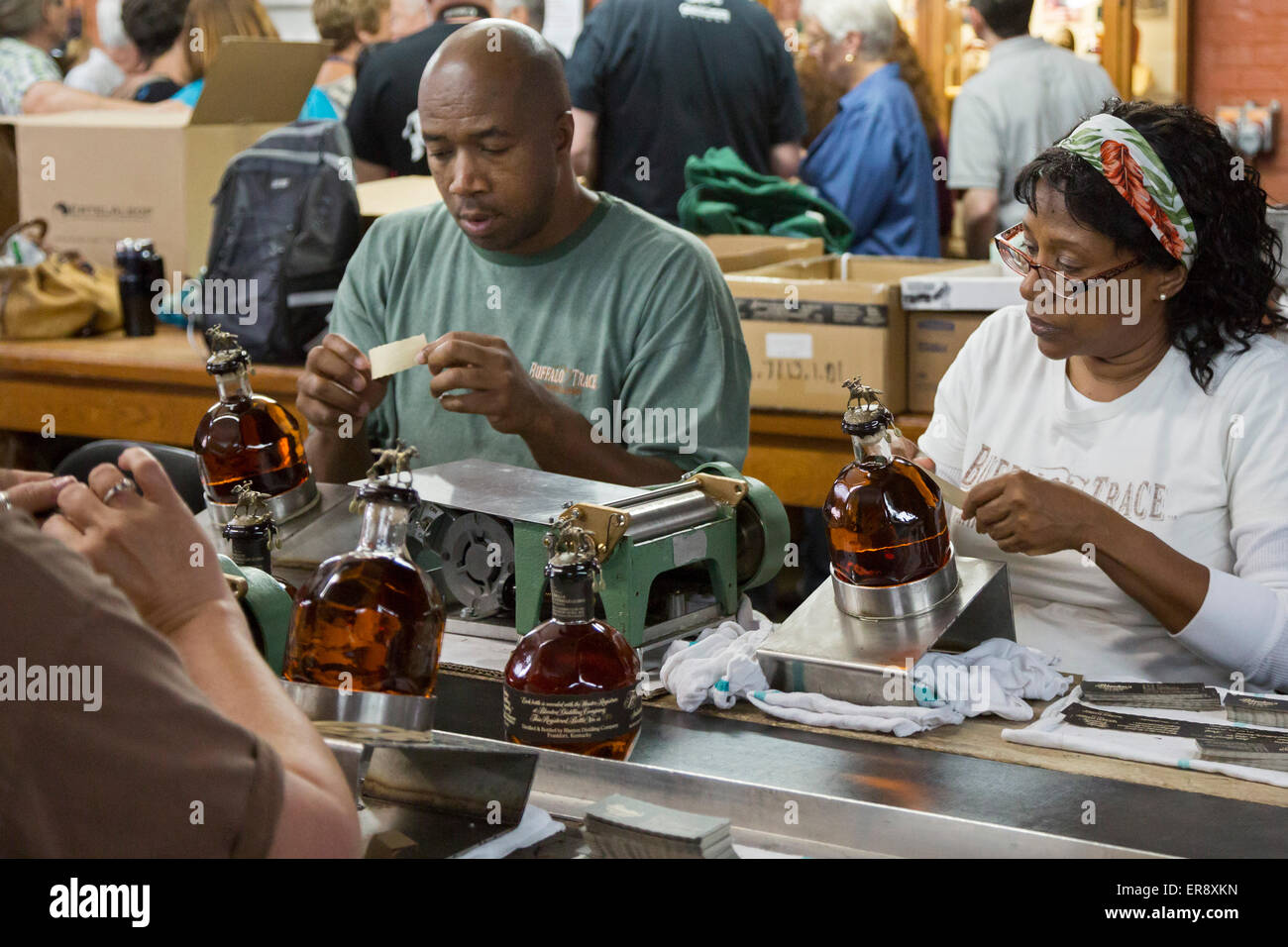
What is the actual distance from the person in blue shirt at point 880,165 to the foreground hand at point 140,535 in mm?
3546

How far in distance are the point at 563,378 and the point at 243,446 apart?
0.71 meters

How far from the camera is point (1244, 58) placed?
223 inches

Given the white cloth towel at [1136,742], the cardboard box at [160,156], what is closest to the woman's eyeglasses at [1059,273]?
the white cloth towel at [1136,742]

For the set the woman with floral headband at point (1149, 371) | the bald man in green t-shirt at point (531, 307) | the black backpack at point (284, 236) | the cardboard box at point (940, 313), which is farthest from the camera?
the black backpack at point (284, 236)

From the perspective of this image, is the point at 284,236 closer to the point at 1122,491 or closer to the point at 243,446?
the point at 243,446

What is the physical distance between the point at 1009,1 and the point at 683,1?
3.11 feet

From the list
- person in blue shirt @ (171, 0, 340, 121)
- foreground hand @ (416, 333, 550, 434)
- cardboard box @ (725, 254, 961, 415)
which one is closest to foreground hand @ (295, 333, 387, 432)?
foreground hand @ (416, 333, 550, 434)

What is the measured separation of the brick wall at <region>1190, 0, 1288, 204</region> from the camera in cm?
→ 558

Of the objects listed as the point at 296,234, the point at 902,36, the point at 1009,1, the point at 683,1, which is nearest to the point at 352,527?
the point at 296,234

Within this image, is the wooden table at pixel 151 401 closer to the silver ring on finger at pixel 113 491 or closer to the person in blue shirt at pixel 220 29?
the person in blue shirt at pixel 220 29

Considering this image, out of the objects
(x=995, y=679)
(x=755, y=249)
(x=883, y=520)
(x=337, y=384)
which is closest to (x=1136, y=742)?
(x=995, y=679)

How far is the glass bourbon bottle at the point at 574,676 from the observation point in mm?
1314

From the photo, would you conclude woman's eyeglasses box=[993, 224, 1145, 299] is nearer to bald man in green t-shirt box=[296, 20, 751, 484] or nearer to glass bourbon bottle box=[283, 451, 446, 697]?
bald man in green t-shirt box=[296, 20, 751, 484]
